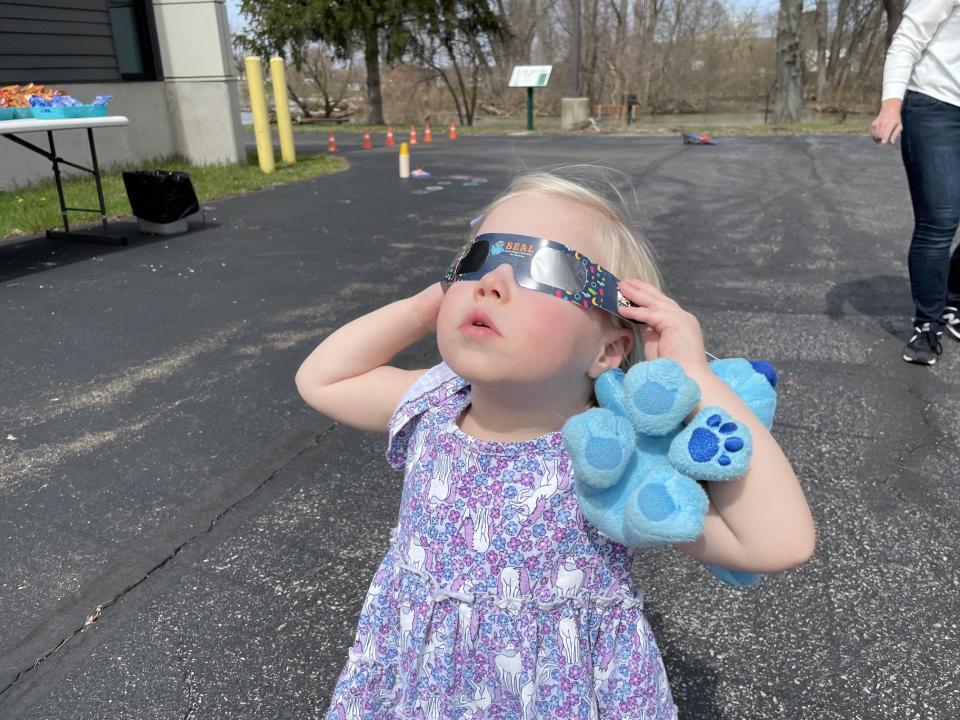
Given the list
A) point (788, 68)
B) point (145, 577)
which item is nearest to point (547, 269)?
point (145, 577)

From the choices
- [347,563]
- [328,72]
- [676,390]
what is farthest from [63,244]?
[328,72]

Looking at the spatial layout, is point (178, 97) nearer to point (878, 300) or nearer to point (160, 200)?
point (160, 200)

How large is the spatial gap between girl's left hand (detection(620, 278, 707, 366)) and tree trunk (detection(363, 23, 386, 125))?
24892mm

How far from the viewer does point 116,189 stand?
9.95 m

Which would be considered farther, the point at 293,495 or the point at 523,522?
the point at 293,495

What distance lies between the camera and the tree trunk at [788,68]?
21781 millimetres

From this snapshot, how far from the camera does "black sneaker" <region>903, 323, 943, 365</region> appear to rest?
3887 millimetres

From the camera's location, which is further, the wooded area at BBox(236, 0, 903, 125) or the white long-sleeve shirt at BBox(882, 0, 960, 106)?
the wooded area at BBox(236, 0, 903, 125)

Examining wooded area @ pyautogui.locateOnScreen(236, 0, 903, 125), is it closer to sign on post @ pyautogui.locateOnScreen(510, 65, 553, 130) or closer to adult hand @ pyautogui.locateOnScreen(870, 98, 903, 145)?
sign on post @ pyautogui.locateOnScreen(510, 65, 553, 130)

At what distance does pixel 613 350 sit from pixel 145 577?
1792mm

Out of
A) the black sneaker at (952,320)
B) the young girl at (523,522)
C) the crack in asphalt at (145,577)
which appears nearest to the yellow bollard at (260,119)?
the crack in asphalt at (145,577)

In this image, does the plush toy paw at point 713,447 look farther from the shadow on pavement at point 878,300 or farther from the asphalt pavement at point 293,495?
the shadow on pavement at point 878,300

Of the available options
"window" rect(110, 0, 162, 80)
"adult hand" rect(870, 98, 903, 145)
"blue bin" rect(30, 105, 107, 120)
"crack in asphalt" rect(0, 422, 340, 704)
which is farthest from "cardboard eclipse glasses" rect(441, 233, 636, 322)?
"window" rect(110, 0, 162, 80)

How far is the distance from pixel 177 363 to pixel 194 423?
88cm
